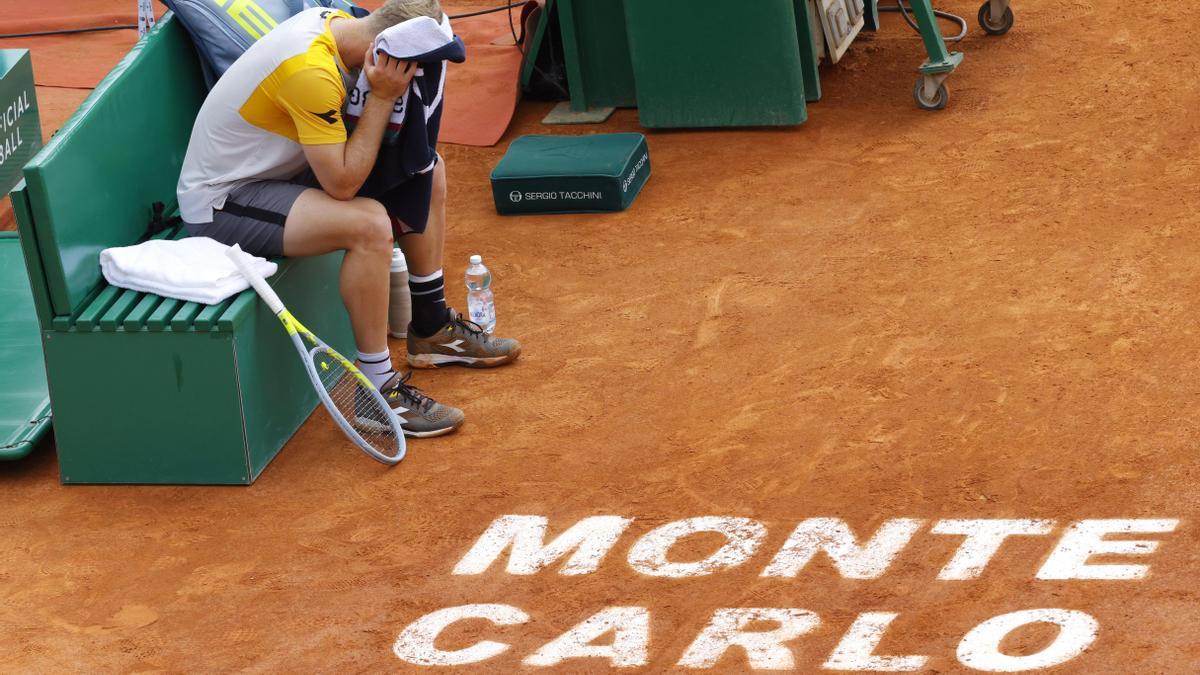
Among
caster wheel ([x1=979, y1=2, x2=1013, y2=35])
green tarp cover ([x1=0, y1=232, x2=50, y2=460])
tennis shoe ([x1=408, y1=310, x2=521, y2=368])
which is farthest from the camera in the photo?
caster wheel ([x1=979, y1=2, x2=1013, y2=35])

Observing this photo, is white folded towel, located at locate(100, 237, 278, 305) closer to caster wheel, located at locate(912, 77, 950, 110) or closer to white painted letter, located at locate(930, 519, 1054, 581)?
white painted letter, located at locate(930, 519, 1054, 581)

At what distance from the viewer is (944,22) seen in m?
9.91

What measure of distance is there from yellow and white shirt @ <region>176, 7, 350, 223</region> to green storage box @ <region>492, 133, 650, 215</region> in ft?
6.89

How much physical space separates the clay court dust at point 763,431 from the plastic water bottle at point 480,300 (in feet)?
0.38

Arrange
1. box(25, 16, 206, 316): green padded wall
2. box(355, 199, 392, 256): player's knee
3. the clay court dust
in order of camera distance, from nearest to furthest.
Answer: the clay court dust < box(25, 16, 206, 316): green padded wall < box(355, 199, 392, 256): player's knee

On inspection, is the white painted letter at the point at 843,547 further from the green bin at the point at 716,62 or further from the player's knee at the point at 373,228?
the green bin at the point at 716,62

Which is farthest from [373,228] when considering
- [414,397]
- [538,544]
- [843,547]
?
[843,547]

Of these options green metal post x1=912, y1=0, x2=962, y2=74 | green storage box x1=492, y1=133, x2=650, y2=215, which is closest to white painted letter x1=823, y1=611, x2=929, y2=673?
green storage box x1=492, y1=133, x2=650, y2=215

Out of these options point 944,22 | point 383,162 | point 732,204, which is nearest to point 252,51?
point 383,162

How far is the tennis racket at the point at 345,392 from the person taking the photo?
5285 mm

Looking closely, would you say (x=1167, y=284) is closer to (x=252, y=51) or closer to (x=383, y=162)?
(x=383, y=162)

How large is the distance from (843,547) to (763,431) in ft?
2.75

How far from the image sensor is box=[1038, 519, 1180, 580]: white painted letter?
4414 mm

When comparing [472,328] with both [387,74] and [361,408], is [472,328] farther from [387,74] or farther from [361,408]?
[387,74]
